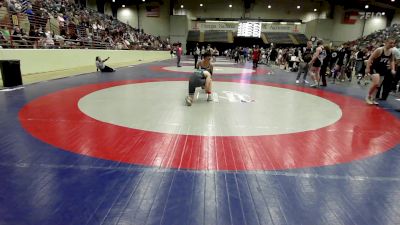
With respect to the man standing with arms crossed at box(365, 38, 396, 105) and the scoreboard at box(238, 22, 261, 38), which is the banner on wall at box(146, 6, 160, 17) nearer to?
the scoreboard at box(238, 22, 261, 38)

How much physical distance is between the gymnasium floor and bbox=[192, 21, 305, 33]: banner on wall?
36984mm

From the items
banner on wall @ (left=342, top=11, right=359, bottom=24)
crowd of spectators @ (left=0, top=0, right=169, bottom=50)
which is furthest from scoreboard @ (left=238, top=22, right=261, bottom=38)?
crowd of spectators @ (left=0, top=0, right=169, bottom=50)

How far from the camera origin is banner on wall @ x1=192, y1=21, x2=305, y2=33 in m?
39.8

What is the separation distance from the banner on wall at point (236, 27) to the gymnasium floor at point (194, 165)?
121 feet

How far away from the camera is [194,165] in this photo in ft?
9.49

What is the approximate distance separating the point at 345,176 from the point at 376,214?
0.66m

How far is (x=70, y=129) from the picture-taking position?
12.9 feet

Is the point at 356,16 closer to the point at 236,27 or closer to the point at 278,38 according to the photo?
the point at 278,38

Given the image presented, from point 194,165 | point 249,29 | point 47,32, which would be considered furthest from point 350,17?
point 194,165

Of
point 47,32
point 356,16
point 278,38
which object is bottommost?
point 47,32

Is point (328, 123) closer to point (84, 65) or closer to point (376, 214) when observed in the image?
point (376, 214)

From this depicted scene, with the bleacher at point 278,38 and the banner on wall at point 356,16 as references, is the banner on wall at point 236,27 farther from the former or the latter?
the banner on wall at point 356,16

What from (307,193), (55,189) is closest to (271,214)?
(307,193)

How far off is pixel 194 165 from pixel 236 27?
39.8 m
